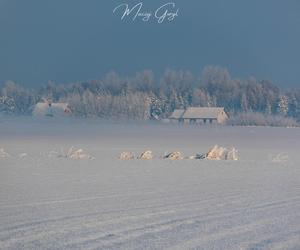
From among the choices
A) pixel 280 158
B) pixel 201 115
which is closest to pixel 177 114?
pixel 201 115

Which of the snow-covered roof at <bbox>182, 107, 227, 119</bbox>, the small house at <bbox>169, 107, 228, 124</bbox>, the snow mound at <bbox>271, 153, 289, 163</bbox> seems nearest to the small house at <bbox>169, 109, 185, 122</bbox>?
the small house at <bbox>169, 107, 228, 124</bbox>

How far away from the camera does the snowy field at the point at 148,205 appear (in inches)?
340

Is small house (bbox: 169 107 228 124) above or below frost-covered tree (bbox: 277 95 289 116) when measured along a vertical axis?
below

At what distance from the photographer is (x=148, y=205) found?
1159 centimetres

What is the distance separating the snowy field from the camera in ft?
28.3

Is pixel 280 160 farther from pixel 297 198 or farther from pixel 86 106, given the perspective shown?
pixel 86 106

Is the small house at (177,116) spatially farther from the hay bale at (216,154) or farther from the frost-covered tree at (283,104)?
the hay bale at (216,154)

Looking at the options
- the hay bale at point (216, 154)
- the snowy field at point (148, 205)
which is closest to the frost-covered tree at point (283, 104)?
the hay bale at point (216, 154)

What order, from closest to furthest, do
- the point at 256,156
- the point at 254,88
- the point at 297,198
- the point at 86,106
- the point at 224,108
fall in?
the point at 297,198, the point at 256,156, the point at 86,106, the point at 224,108, the point at 254,88

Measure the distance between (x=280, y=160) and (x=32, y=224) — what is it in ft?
45.0

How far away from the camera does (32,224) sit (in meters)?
9.56

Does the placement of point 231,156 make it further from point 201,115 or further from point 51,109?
point 51,109

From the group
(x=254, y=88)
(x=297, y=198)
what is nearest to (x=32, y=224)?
(x=297, y=198)

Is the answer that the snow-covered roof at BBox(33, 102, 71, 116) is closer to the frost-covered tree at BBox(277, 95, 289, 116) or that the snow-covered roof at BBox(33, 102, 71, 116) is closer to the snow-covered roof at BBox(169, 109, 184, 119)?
the snow-covered roof at BBox(169, 109, 184, 119)
